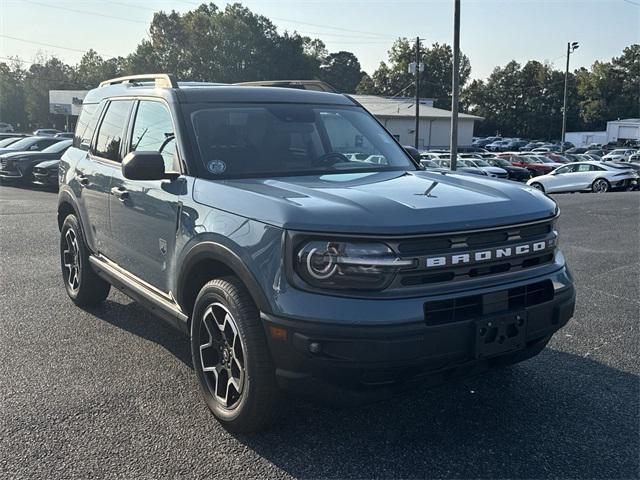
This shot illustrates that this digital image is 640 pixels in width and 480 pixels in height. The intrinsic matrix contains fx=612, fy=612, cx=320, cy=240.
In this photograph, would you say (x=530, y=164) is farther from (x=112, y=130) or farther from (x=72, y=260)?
(x=112, y=130)

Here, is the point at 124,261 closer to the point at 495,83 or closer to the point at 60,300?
the point at 60,300

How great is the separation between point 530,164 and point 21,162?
26.5 m

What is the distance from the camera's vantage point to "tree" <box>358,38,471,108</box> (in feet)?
302

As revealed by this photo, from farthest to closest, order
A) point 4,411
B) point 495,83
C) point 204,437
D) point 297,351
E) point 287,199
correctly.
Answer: point 495,83 < point 4,411 < point 204,437 < point 287,199 < point 297,351

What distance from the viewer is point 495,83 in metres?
93.3

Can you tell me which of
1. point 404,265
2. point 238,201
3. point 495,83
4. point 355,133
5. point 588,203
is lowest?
point 588,203

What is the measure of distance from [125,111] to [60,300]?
2.17 meters

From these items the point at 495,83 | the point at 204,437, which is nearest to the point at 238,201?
the point at 204,437

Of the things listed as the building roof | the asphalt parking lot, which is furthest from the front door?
the building roof

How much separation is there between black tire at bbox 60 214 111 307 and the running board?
0.90 ft

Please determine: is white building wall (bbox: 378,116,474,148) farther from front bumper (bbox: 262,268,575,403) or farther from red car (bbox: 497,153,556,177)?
front bumper (bbox: 262,268,575,403)

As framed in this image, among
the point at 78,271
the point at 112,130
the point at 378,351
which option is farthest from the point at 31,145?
the point at 378,351

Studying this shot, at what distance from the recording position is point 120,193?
448 cm

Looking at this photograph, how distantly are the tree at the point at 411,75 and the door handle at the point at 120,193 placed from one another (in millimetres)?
88565
